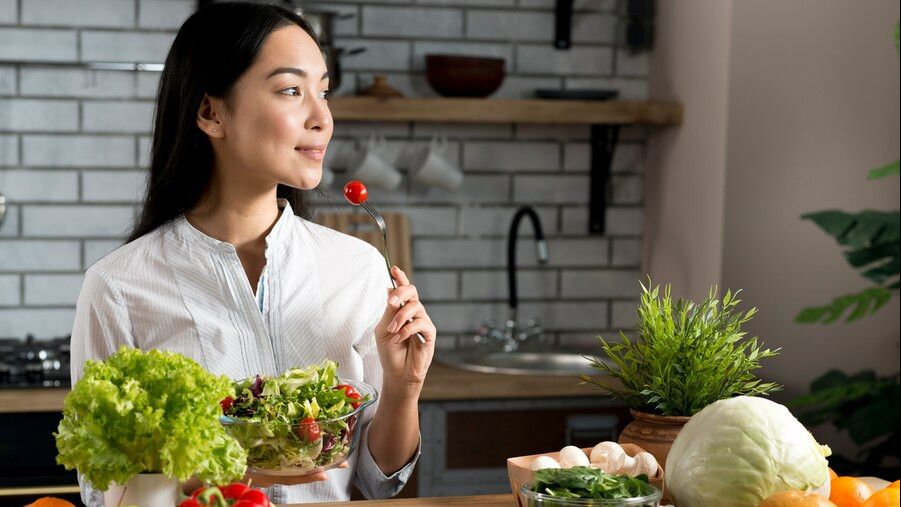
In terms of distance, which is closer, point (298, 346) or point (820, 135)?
point (298, 346)

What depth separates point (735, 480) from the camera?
49.9 inches

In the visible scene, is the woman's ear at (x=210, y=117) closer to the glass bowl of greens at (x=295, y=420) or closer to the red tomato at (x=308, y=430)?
Result: the glass bowl of greens at (x=295, y=420)

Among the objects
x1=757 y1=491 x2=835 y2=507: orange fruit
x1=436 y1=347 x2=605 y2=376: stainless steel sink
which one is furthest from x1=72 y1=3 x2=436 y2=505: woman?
x1=436 y1=347 x2=605 y2=376: stainless steel sink

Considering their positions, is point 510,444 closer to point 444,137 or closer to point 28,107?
point 444,137

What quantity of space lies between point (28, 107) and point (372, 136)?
1033mm

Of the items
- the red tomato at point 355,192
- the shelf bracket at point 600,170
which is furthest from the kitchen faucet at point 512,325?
the red tomato at point 355,192

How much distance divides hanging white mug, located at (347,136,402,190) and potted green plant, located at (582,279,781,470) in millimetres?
1971

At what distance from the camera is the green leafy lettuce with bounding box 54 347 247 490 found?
113 centimetres

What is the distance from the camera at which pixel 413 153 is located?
3523 millimetres

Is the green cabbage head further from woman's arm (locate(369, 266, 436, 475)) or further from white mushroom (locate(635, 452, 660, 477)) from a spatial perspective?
woman's arm (locate(369, 266, 436, 475))

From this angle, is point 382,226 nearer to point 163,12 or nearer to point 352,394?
point 352,394

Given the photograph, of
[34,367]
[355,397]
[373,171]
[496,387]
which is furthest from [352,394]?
[373,171]

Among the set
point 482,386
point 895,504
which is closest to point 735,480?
point 895,504

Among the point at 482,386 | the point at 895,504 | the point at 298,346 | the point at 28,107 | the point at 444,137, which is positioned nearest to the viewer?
the point at 895,504
